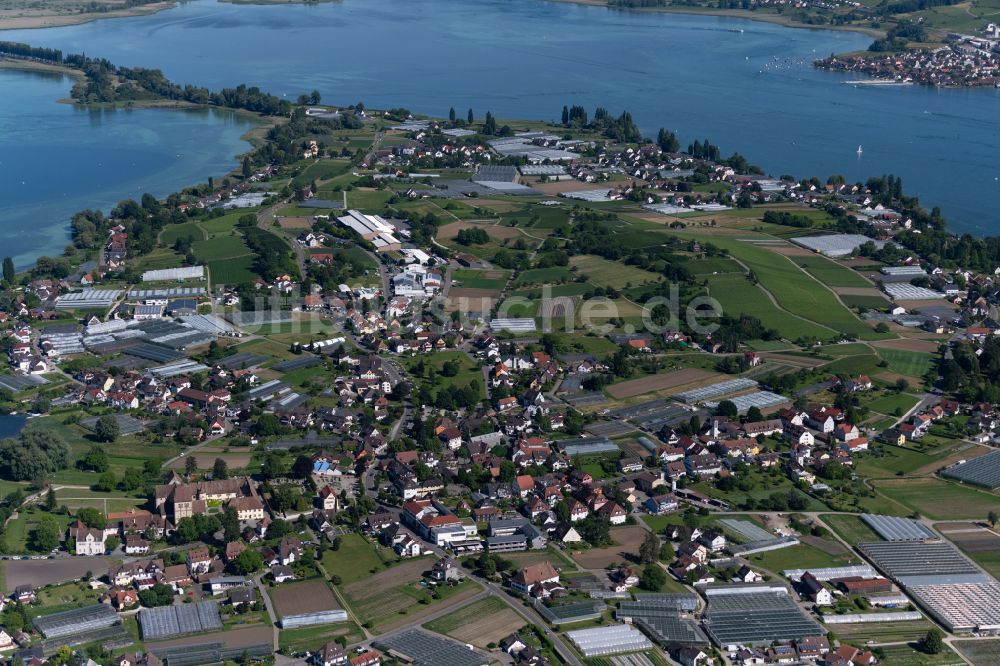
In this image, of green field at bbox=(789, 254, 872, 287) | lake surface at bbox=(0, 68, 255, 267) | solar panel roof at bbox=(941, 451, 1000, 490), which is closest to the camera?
solar panel roof at bbox=(941, 451, 1000, 490)

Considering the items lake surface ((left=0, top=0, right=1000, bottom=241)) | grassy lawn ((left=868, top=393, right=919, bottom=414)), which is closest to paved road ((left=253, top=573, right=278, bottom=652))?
grassy lawn ((left=868, top=393, right=919, bottom=414))

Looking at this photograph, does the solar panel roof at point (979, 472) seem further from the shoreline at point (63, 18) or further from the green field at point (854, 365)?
the shoreline at point (63, 18)

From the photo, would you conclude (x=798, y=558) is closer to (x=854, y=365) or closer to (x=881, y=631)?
(x=881, y=631)

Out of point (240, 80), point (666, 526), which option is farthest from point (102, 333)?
point (240, 80)

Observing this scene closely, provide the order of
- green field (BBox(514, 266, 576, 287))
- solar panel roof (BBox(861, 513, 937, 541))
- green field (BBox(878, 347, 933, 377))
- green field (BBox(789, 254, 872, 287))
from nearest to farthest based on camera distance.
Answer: solar panel roof (BBox(861, 513, 937, 541)) < green field (BBox(878, 347, 933, 377)) < green field (BBox(514, 266, 576, 287)) < green field (BBox(789, 254, 872, 287))

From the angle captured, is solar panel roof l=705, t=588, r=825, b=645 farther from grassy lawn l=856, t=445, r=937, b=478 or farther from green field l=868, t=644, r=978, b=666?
grassy lawn l=856, t=445, r=937, b=478

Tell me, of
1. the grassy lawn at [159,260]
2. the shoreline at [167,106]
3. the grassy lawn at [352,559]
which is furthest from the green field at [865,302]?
the shoreline at [167,106]
